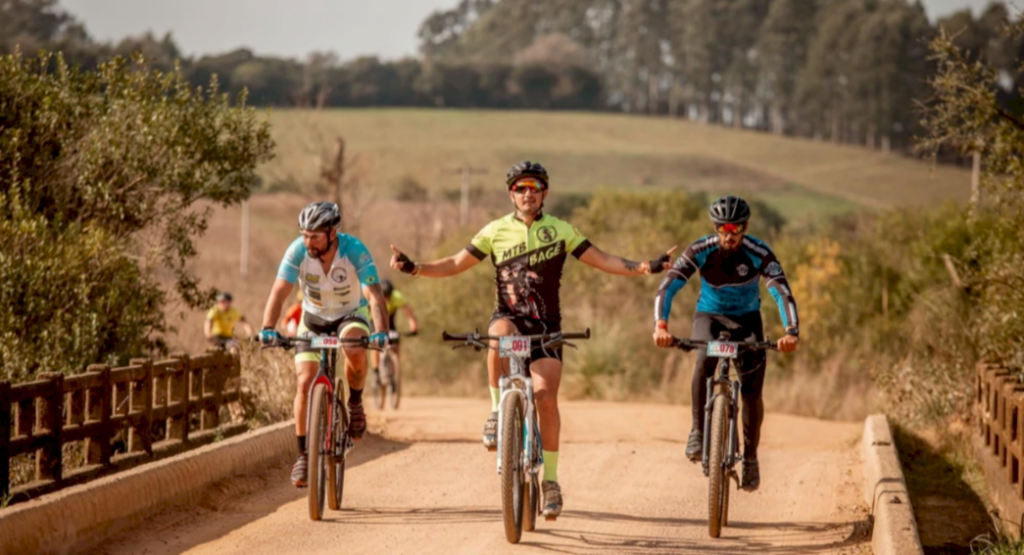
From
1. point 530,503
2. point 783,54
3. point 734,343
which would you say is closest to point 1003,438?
point 734,343

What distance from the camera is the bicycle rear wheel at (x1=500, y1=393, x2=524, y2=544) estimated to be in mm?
8203

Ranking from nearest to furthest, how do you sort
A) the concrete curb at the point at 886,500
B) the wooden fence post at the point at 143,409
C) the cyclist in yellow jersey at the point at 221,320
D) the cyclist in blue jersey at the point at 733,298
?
the concrete curb at the point at 886,500
the cyclist in blue jersey at the point at 733,298
the wooden fence post at the point at 143,409
the cyclist in yellow jersey at the point at 221,320

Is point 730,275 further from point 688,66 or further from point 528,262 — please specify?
point 688,66

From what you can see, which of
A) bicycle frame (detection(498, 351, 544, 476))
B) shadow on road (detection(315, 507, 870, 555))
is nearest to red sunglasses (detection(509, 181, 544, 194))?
bicycle frame (detection(498, 351, 544, 476))

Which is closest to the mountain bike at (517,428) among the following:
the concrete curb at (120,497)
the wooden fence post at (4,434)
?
the concrete curb at (120,497)

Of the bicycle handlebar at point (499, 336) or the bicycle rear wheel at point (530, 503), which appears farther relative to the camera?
the bicycle rear wheel at point (530, 503)

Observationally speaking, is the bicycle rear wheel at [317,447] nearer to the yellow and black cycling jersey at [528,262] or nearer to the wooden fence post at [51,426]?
the yellow and black cycling jersey at [528,262]

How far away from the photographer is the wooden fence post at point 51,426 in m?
8.84

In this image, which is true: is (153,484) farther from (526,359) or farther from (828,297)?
(828,297)

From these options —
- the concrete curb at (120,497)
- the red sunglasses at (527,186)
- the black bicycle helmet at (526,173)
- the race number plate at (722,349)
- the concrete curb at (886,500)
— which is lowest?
the concrete curb at (120,497)

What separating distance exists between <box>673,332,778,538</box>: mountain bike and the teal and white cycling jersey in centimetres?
232

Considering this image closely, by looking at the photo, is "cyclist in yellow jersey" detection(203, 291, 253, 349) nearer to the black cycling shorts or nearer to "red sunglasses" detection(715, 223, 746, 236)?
the black cycling shorts

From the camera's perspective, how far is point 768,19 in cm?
11556

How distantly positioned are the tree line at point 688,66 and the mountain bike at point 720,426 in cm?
7342
